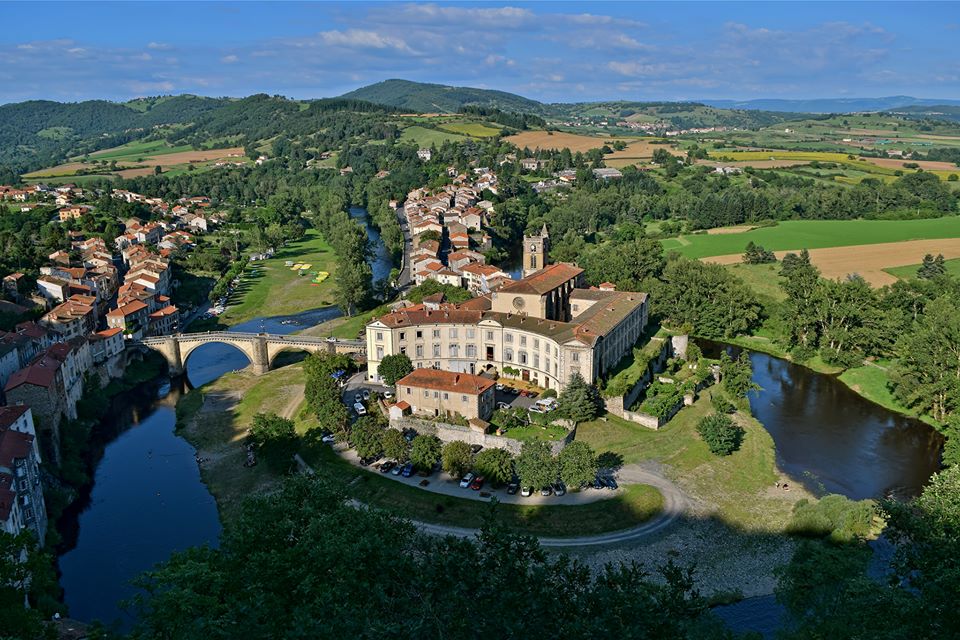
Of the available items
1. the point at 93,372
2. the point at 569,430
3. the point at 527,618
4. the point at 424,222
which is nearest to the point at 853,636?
the point at 527,618

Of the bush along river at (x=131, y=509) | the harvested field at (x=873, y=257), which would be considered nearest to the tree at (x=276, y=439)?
the bush along river at (x=131, y=509)

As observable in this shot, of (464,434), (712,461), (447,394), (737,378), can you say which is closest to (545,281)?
(737,378)

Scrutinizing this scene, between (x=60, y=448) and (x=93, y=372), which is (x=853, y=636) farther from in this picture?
(x=93, y=372)

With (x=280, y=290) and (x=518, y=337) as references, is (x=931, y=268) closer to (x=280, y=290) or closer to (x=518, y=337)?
(x=518, y=337)

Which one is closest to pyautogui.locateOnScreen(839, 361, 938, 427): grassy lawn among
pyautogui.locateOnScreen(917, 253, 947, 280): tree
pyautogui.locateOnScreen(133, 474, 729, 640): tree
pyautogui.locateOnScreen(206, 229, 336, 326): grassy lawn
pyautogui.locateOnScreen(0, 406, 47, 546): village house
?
pyautogui.locateOnScreen(917, 253, 947, 280): tree

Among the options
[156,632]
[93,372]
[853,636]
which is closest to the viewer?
[853,636]

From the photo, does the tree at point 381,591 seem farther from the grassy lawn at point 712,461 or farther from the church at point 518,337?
the church at point 518,337

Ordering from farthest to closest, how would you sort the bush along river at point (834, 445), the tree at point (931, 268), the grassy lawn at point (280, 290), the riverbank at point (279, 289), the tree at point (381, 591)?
the grassy lawn at point (280, 290) < the riverbank at point (279, 289) < the tree at point (931, 268) < the bush along river at point (834, 445) < the tree at point (381, 591)
